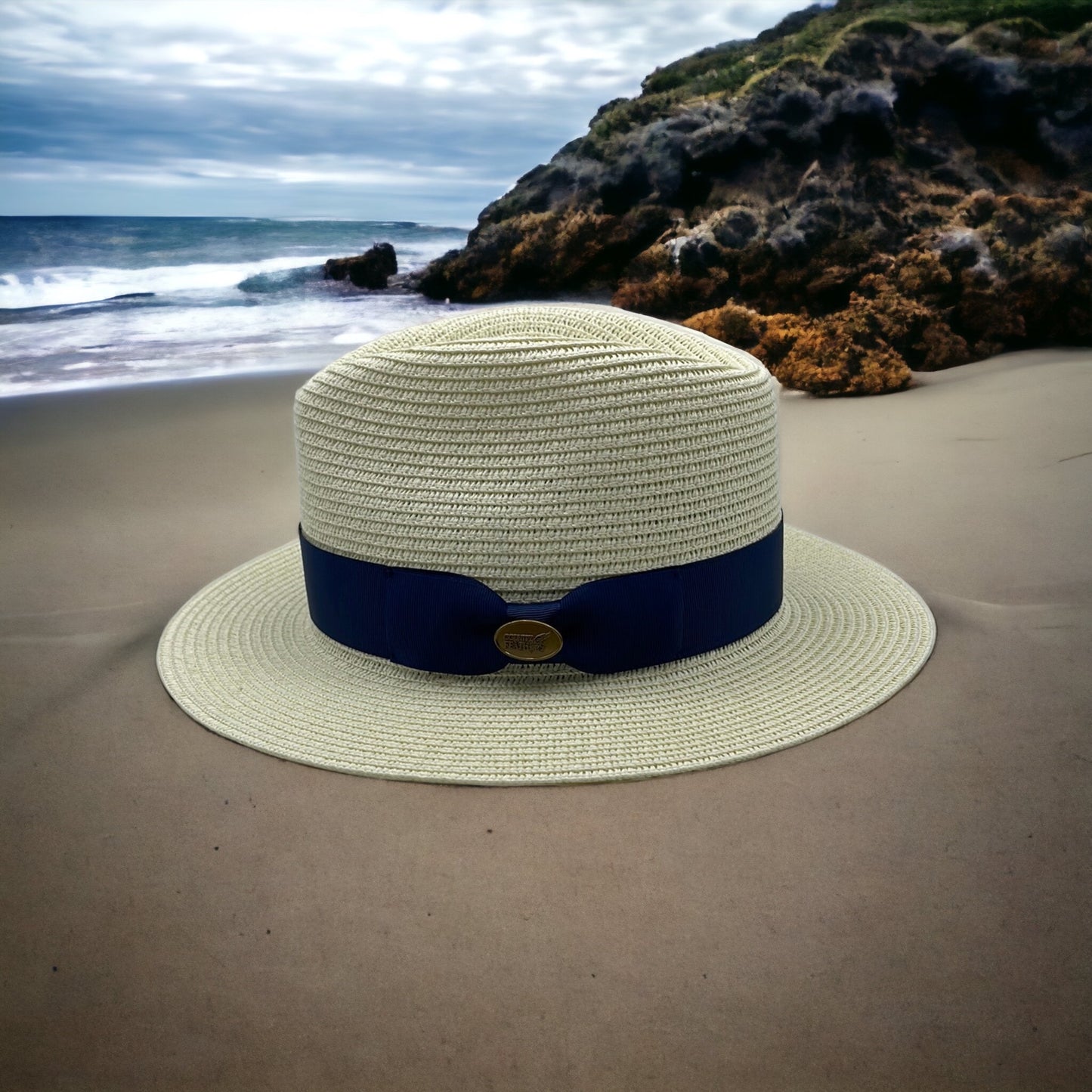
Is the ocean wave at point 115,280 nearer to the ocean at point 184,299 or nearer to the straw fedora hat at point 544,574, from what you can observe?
the ocean at point 184,299

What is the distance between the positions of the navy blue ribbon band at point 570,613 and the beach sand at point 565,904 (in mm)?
172

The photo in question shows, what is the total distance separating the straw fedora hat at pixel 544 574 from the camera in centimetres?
107

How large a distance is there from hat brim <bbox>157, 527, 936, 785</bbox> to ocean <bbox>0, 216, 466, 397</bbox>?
231cm

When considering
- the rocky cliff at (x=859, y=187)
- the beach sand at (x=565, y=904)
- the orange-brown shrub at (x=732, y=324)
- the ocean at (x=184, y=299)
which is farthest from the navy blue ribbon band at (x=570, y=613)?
the ocean at (x=184, y=299)

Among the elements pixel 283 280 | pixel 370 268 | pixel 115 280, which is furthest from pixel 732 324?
pixel 115 280

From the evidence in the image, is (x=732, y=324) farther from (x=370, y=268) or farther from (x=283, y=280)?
(x=283, y=280)

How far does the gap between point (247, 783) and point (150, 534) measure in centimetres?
100

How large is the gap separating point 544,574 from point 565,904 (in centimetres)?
37

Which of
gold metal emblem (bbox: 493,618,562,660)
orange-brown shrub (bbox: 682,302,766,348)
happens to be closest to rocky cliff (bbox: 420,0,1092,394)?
orange-brown shrub (bbox: 682,302,766,348)

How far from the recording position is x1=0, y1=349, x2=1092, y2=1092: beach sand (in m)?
0.71

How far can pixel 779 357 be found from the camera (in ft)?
9.70

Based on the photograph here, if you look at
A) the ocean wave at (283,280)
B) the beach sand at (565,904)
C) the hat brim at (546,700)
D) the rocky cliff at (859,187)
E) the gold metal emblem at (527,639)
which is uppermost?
the rocky cliff at (859,187)

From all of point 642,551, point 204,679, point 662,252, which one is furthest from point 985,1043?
point 662,252

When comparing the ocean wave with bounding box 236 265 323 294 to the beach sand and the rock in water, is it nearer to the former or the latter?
the rock in water
